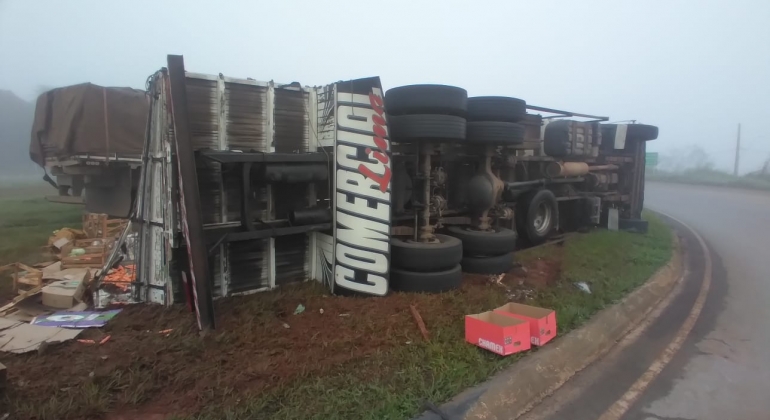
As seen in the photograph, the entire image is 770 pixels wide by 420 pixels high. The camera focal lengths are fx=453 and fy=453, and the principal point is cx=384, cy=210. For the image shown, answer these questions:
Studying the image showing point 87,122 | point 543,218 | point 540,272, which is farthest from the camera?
point 543,218

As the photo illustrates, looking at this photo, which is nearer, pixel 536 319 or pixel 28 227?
pixel 536 319

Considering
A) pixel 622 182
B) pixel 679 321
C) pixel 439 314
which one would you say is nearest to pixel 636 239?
pixel 622 182

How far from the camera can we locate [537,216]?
9164mm

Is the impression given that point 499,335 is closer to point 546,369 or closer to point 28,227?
point 546,369

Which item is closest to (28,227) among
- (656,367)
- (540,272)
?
(540,272)

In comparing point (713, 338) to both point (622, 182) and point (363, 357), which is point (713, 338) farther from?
point (622, 182)

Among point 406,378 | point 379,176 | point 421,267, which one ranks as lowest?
point 406,378

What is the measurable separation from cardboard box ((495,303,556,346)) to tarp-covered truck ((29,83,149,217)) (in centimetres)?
704

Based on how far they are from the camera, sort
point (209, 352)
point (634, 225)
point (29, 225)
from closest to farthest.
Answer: point (209, 352) < point (29, 225) < point (634, 225)

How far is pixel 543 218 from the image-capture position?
30.5ft

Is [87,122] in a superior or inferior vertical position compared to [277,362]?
superior

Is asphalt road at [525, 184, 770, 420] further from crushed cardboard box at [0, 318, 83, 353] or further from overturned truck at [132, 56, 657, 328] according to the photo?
crushed cardboard box at [0, 318, 83, 353]

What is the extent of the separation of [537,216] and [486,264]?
321 cm

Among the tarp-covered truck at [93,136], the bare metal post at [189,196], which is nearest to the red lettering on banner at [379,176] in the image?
the bare metal post at [189,196]
